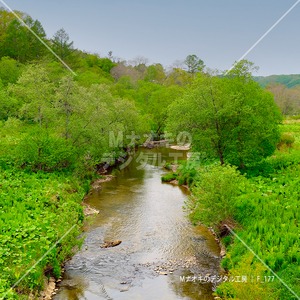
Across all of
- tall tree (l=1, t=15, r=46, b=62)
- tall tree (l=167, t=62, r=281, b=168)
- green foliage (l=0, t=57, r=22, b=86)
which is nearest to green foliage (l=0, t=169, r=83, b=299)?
tall tree (l=167, t=62, r=281, b=168)

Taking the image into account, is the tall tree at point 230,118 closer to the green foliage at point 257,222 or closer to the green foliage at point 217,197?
the green foliage at point 257,222

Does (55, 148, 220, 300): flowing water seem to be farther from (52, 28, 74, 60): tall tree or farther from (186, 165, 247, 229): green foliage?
(52, 28, 74, 60): tall tree

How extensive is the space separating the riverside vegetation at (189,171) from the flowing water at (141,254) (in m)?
1.02

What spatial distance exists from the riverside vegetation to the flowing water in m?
1.02

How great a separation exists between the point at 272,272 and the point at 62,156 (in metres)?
18.7

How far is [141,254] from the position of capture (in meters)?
18.5

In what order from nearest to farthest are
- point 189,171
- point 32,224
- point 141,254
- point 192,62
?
point 32,224 → point 141,254 → point 189,171 → point 192,62

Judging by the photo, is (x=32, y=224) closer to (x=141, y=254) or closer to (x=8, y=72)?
(x=141, y=254)

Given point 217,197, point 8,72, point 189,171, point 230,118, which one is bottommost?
point 189,171

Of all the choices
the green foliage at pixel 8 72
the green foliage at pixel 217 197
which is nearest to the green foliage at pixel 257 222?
the green foliage at pixel 217 197

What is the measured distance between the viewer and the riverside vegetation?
14.2 m

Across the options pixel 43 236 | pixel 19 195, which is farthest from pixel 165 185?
pixel 43 236

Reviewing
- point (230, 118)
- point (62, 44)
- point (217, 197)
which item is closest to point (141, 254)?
point (217, 197)

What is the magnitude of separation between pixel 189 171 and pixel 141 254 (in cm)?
1544
